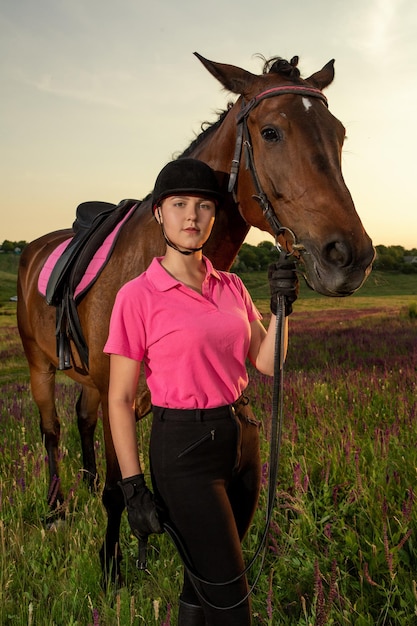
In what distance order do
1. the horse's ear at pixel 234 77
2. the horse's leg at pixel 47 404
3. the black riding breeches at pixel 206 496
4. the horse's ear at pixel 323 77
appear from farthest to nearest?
the horse's leg at pixel 47 404
the horse's ear at pixel 323 77
the horse's ear at pixel 234 77
the black riding breeches at pixel 206 496

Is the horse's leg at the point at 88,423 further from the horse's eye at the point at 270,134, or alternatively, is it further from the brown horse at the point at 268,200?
the horse's eye at the point at 270,134

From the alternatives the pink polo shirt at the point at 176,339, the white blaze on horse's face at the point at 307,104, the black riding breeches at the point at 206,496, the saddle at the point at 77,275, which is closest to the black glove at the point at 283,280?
the pink polo shirt at the point at 176,339

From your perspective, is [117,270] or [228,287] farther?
[117,270]

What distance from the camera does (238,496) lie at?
7.23 feet

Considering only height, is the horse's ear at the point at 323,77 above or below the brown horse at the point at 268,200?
above

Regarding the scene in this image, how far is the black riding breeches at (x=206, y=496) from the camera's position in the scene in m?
1.96

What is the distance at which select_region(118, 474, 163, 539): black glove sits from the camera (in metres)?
1.96

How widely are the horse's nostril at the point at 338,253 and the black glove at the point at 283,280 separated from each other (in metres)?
0.16

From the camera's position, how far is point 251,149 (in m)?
2.62

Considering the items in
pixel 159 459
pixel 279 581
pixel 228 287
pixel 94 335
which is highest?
pixel 228 287

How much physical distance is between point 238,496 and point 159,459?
1.41 ft

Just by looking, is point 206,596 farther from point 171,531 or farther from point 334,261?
point 334,261

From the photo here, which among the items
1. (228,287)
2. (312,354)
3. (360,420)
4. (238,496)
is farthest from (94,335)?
(312,354)

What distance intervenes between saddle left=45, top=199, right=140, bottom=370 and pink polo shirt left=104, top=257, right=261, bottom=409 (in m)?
1.45
